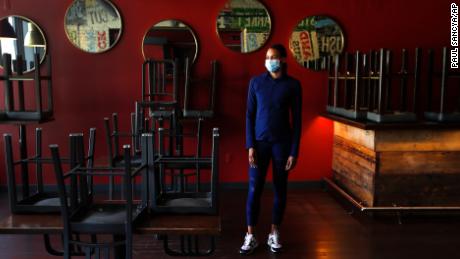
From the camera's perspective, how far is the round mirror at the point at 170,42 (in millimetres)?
4766

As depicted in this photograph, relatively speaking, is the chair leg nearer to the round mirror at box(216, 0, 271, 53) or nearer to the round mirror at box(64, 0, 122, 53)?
the round mirror at box(216, 0, 271, 53)

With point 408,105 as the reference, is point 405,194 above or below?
below

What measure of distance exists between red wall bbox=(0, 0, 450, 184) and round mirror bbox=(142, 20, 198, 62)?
7 centimetres

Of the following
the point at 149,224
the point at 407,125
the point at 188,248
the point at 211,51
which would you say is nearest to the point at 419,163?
the point at 407,125

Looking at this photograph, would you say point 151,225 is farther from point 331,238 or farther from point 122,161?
point 331,238

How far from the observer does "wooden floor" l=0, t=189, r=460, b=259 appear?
10.5ft

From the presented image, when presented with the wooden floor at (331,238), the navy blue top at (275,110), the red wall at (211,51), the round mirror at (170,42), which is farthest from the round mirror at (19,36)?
the navy blue top at (275,110)

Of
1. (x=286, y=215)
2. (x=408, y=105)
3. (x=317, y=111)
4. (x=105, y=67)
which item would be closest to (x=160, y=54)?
(x=105, y=67)

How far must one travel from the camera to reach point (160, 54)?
4.80 metres

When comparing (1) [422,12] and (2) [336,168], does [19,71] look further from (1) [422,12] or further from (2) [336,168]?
(1) [422,12]

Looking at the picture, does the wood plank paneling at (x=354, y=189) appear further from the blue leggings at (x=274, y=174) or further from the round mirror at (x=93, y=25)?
the round mirror at (x=93, y=25)

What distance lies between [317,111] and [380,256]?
223cm

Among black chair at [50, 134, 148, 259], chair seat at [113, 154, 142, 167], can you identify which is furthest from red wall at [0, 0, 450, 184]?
black chair at [50, 134, 148, 259]

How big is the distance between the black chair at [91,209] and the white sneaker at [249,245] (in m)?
1.37
